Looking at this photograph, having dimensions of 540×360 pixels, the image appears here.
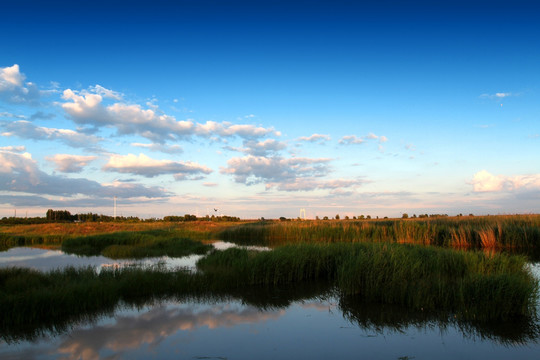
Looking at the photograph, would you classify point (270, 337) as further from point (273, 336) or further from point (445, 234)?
point (445, 234)

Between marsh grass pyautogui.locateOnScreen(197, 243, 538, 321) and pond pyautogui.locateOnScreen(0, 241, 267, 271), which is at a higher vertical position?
marsh grass pyautogui.locateOnScreen(197, 243, 538, 321)

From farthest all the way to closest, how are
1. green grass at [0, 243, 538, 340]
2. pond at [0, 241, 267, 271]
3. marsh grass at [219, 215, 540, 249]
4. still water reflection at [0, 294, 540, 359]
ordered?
1. marsh grass at [219, 215, 540, 249]
2. pond at [0, 241, 267, 271]
3. green grass at [0, 243, 538, 340]
4. still water reflection at [0, 294, 540, 359]

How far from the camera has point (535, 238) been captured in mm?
20266

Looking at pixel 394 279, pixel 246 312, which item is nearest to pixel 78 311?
pixel 246 312

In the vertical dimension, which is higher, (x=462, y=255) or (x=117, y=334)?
(x=462, y=255)

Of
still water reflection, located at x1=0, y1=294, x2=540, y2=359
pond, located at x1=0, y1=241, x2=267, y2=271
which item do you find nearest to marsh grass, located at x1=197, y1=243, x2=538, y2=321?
still water reflection, located at x1=0, y1=294, x2=540, y2=359

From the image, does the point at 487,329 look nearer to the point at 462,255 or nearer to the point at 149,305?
the point at 462,255

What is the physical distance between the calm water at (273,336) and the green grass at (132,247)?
11.2m

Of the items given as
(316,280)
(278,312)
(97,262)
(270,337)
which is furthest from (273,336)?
(97,262)

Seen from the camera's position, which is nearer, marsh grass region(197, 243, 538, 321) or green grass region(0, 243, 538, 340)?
green grass region(0, 243, 538, 340)

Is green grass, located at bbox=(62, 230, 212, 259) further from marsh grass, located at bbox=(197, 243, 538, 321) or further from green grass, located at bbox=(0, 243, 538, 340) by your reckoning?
green grass, located at bbox=(0, 243, 538, 340)

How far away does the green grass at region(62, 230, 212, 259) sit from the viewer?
1852 centimetres

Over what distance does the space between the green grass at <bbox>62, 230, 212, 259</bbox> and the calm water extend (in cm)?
1119

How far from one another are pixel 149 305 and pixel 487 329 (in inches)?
289
